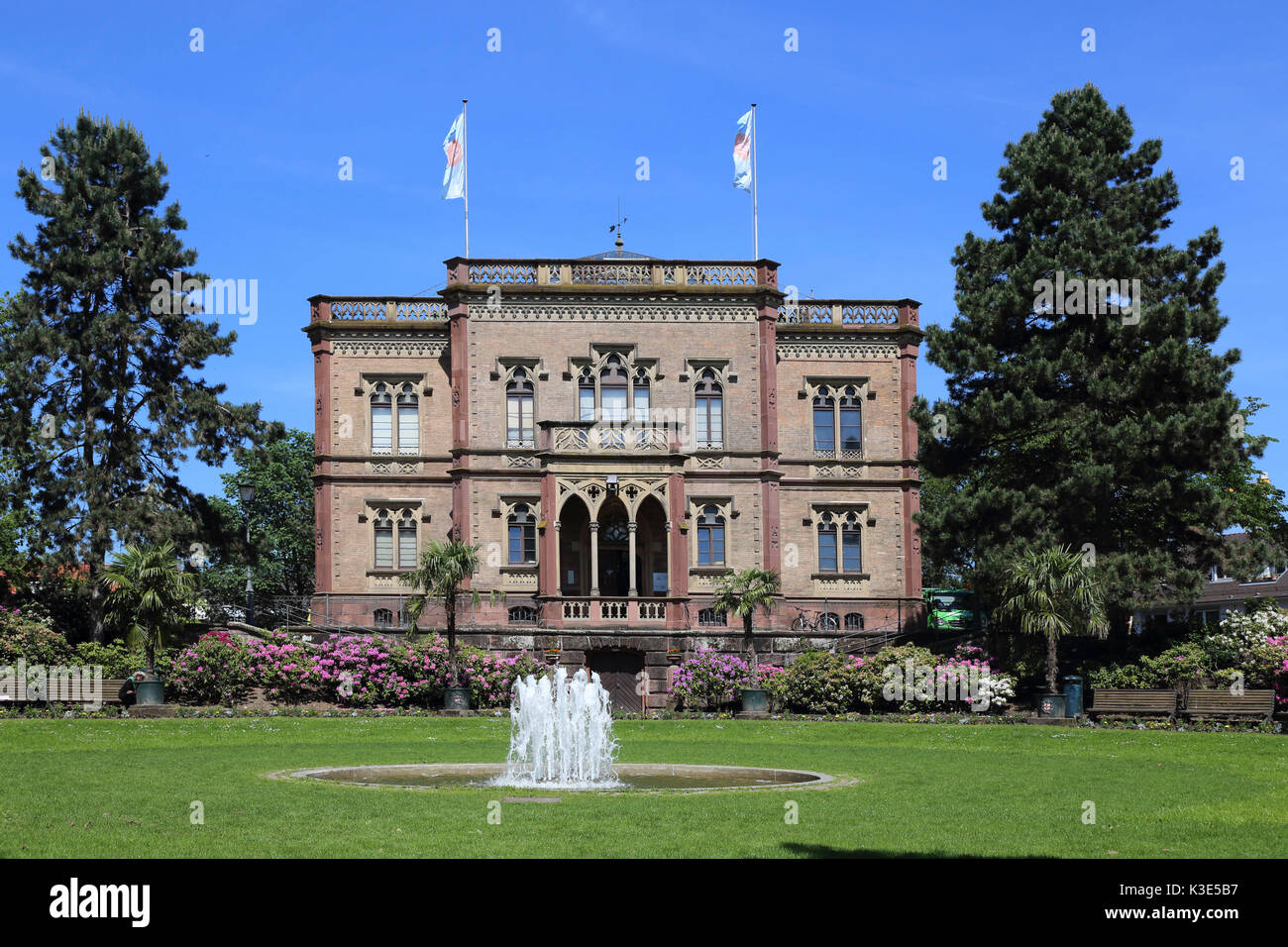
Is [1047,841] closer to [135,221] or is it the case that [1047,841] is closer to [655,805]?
[655,805]

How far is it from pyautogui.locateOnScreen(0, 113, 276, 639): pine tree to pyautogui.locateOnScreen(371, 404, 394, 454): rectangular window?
4.50 meters

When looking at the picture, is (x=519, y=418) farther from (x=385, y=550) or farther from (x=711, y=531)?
(x=711, y=531)

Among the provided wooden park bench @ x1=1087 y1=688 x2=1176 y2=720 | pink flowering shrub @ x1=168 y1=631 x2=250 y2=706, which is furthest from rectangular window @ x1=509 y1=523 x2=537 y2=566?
wooden park bench @ x1=1087 y1=688 x2=1176 y2=720

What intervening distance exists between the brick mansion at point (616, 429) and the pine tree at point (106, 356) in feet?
17.8

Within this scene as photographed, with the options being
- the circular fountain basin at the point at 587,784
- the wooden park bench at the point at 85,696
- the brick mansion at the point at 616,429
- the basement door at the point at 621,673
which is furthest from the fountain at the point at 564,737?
the brick mansion at the point at 616,429

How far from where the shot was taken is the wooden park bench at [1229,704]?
1228 inches

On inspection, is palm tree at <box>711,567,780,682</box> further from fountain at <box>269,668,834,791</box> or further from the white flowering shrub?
fountain at <box>269,668,834,791</box>

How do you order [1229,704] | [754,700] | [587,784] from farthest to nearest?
[754,700]
[1229,704]
[587,784]

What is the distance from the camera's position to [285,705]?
3791cm

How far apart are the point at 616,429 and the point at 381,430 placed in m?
9.51

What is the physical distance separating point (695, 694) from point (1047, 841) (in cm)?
2793

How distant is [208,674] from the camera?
37438 mm

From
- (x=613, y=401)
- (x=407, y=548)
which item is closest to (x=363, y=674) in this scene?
(x=407, y=548)

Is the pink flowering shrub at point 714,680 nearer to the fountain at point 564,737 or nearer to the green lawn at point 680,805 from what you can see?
the green lawn at point 680,805
